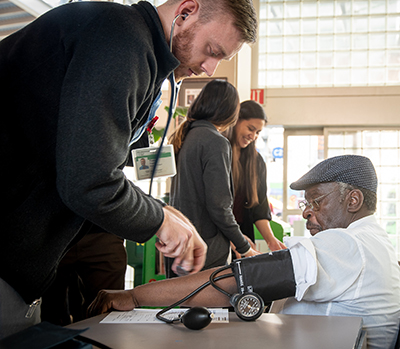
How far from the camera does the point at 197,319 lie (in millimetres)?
834

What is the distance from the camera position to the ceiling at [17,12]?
96.0 inches

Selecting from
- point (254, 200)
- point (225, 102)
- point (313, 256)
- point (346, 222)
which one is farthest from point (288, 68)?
point (313, 256)

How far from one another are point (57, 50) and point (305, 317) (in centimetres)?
78

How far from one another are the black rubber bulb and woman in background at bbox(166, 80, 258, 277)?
3.32ft

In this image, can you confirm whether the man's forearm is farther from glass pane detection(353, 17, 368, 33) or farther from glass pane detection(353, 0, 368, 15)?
glass pane detection(353, 0, 368, 15)

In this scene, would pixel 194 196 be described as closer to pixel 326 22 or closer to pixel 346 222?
pixel 346 222

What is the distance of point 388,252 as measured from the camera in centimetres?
115

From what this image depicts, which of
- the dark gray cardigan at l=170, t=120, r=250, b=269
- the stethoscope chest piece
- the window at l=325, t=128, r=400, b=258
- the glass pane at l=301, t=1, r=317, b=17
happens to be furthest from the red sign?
the stethoscope chest piece

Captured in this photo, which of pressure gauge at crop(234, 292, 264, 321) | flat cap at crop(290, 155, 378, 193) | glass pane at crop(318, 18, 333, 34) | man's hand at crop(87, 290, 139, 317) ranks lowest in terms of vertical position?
man's hand at crop(87, 290, 139, 317)

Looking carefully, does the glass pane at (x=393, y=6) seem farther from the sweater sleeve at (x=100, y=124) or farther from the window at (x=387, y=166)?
the sweater sleeve at (x=100, y=124)

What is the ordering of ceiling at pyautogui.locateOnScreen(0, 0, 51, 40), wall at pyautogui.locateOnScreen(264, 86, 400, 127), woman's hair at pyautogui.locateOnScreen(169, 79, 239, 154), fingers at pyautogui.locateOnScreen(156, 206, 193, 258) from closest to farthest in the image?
fingers at pyautogui.locateOnScreen(156, 206, 193, 258) < woman's hair at pyautogui.locateOnScreen(169, 79, 239, 154) < ceiling at pyautogui.locateOnScreen(0, 0, 51, 40) < wall at pyautogui.locateOnScreen(264, 86, 400, 127)

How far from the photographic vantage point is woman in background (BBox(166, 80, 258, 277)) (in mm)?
1872

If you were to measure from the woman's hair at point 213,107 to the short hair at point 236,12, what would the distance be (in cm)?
104

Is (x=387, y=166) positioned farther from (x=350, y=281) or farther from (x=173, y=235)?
(x=173, y=235)
